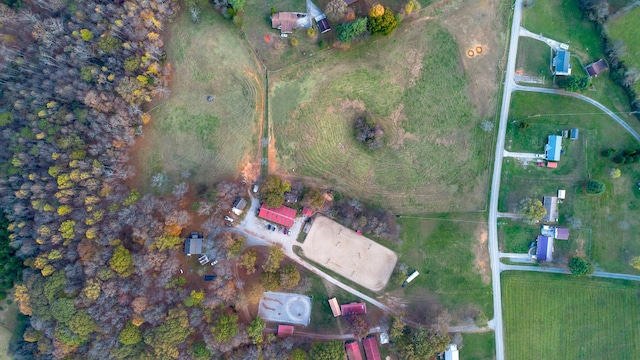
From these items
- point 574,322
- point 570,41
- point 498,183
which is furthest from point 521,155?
point 574,322

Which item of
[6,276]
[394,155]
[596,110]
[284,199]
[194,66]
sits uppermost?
[194,66]

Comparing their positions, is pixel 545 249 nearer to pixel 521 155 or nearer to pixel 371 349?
pixel 521 155

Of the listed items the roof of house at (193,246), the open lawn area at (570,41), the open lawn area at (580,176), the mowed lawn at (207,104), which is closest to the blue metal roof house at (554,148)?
the open lawn area at (580,176)

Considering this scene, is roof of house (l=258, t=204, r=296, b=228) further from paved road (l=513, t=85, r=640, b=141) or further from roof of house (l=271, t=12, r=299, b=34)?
paved road (l=513, t=85, r=640, b=141)

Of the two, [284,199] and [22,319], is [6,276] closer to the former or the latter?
[22,319]

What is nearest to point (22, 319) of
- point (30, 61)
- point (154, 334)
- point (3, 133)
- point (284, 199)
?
point (154, 334)

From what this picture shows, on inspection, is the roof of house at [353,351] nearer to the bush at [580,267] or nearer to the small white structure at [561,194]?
the bush at [580,267]
